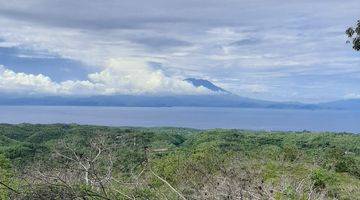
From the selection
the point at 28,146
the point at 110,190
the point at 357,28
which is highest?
the point at 357,28

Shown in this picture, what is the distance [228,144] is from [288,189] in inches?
3031

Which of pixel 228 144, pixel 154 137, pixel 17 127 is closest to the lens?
pixel 228 144

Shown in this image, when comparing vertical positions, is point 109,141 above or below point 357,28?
below

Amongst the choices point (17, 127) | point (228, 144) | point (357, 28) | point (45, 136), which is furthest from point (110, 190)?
point (17, 127)

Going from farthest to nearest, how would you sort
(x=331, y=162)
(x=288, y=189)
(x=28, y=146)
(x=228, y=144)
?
(x=228, y=144) < (x=28, y=146) < (x=331, y=162) < (x=288, y=189)

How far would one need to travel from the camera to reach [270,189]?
668cm

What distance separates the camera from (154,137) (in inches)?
3799

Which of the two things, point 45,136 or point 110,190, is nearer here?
point 110,190

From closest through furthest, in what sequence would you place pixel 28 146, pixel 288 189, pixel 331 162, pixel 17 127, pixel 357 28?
1. pixel 288 189
2. pixel 357 28
3. pixel 331 162
4. pixel 28 146
5. pixel 17 127

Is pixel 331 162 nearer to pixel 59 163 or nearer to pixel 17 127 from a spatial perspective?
pixel 59 163

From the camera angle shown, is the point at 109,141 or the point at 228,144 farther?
the point at 228,144

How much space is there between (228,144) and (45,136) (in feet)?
126

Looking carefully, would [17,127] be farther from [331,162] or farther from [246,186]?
[246,186]

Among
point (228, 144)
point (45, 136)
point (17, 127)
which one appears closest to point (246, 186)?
point (228, 144)
